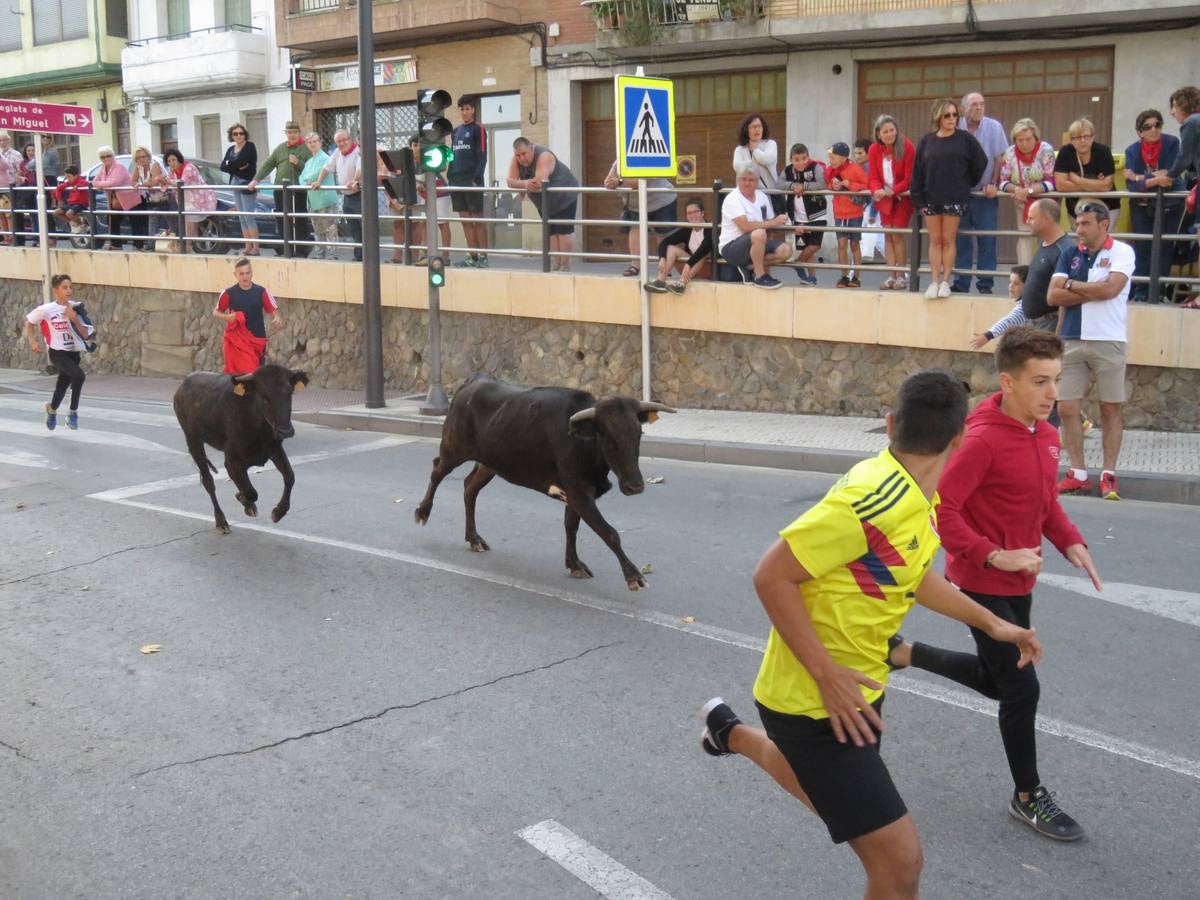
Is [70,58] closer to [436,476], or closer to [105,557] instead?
[105,557]

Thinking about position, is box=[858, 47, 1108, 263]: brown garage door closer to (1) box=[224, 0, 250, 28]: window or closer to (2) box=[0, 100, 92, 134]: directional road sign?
(2) box=[0, 100, 92, 134]: directional road sign

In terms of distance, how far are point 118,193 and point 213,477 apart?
39.6 feet

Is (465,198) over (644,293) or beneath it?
over

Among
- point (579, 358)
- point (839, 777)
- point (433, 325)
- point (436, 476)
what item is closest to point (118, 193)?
point (433, 325)

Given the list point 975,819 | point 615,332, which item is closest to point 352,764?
point 975,819

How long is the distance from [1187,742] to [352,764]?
10.7ft

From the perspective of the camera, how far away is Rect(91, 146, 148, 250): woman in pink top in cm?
2108

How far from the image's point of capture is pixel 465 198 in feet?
54.4

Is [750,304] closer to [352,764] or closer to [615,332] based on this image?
[615,332]

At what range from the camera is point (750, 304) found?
13.7 metres

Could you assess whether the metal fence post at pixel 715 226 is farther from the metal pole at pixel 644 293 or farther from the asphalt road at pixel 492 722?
the asphalt road at pixel 492 722

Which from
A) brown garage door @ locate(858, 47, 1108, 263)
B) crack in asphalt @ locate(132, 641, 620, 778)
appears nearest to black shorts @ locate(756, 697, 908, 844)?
crack in asphalt @ locate(132, 641, 620, 778)

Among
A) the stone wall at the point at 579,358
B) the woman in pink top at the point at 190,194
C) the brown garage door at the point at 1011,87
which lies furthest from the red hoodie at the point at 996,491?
the woman in pink top at the point at 190,194

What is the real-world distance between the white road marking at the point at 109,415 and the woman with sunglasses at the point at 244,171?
11.1ft
